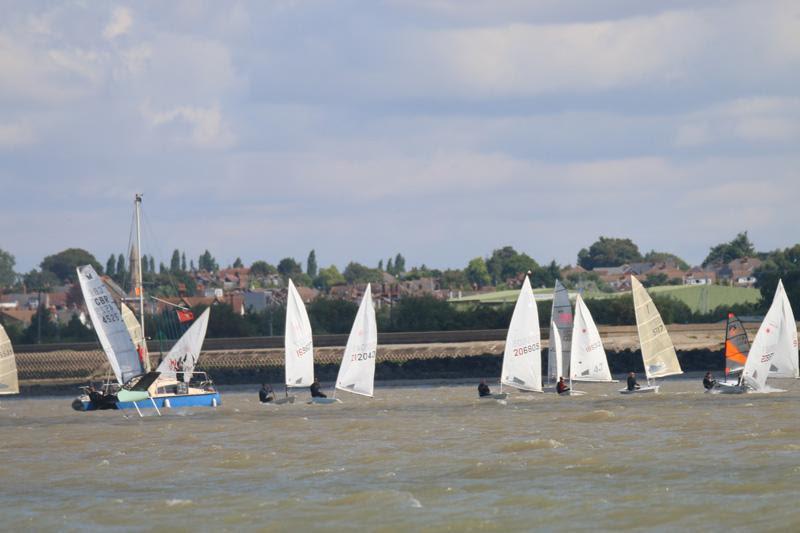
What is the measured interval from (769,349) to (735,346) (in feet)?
13.8

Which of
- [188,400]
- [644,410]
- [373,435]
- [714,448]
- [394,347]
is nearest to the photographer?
[714,448]

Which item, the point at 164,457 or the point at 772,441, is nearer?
the point at 772,441

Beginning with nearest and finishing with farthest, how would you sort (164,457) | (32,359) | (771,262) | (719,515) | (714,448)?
(719,515) < (714,448) < (164,457) < (32,359) < (771,262)

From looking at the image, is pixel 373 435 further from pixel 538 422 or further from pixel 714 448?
pixel 714 448

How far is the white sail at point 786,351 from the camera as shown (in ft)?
167

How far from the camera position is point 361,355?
175ft

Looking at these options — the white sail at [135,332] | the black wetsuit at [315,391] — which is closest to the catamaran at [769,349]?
the black wetsuit at [315,391]

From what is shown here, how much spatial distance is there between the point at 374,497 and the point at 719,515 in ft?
23.1

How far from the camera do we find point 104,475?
31.8 m

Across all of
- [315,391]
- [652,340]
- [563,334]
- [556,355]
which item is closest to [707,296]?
[652,340]

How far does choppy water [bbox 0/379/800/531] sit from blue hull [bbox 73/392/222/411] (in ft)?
21.1

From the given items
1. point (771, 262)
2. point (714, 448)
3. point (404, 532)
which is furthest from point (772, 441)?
point (771, 262)

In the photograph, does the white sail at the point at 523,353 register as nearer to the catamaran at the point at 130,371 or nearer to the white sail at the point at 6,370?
the catamaran at the point at 130,371

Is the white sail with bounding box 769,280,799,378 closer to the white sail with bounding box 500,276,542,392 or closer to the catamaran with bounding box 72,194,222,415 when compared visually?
the white sail with bounding box 500,276,542,392
